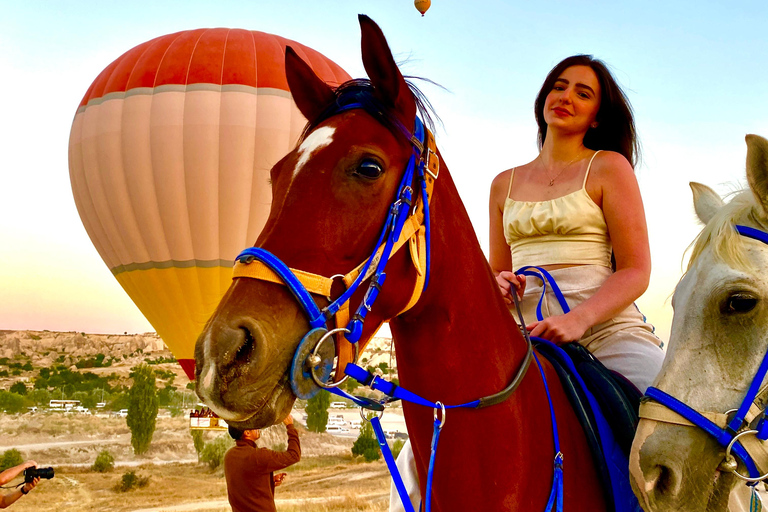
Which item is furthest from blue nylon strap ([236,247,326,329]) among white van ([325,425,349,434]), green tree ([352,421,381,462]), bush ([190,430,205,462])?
white van ([325,425,349,434])

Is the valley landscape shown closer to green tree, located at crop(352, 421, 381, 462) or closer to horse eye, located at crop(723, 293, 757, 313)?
green tree, located at crop(352, 421, 381, 462)

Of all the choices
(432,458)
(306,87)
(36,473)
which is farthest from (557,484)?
(36,473)

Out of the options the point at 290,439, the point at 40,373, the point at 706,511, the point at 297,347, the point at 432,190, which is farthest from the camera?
the point at 40,373

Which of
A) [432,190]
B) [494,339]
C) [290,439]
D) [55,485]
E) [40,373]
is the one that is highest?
[432,190]

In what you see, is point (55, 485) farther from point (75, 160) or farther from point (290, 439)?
point (290, 439)

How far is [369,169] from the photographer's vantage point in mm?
1802

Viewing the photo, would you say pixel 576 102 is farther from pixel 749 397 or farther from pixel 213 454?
pixel 213 454

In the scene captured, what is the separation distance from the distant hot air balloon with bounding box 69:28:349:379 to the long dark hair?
12.6 m

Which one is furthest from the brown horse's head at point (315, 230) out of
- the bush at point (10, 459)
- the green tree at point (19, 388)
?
the green tree at point (19, 388)

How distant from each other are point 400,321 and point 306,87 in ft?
2.84

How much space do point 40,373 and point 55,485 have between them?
29294 mm

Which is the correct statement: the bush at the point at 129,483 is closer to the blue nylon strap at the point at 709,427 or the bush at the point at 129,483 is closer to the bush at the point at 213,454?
the bush at the point at 213,454

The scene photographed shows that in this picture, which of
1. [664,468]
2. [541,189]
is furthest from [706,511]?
[541,189]

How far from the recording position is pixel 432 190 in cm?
199
